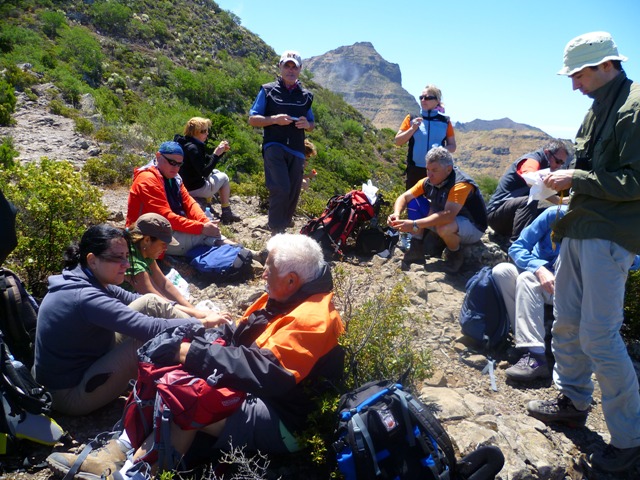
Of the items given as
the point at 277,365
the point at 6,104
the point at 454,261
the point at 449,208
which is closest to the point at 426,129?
the point at 449,208

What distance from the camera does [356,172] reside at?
18.8 m

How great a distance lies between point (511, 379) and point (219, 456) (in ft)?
7.64

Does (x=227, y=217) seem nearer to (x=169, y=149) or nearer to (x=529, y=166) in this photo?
(x=169, y=149)

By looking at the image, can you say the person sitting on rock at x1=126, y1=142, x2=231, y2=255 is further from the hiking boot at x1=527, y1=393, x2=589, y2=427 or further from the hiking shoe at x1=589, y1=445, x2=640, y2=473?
the hiking shoe at x1=589, y1=445, x2=640, y2=473

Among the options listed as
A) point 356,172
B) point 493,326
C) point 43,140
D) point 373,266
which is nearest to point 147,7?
point 356,172

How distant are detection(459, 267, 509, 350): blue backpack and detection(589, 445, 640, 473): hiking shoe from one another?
129 centimetres

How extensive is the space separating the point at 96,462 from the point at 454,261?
14.1ft

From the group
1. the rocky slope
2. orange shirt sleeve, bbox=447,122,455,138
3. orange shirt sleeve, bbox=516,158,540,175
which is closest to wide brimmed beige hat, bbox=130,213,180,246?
the rocky slope

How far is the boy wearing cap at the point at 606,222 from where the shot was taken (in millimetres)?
2501

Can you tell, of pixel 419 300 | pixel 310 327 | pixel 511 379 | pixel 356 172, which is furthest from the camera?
pixel 356 172

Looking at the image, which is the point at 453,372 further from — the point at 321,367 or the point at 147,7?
the point at 147,7

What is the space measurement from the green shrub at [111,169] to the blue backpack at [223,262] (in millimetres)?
3202

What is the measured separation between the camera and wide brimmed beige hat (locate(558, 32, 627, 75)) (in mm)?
2535

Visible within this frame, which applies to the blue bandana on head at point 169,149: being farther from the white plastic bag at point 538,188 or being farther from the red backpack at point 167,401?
the white plastic bag at point 538,188
